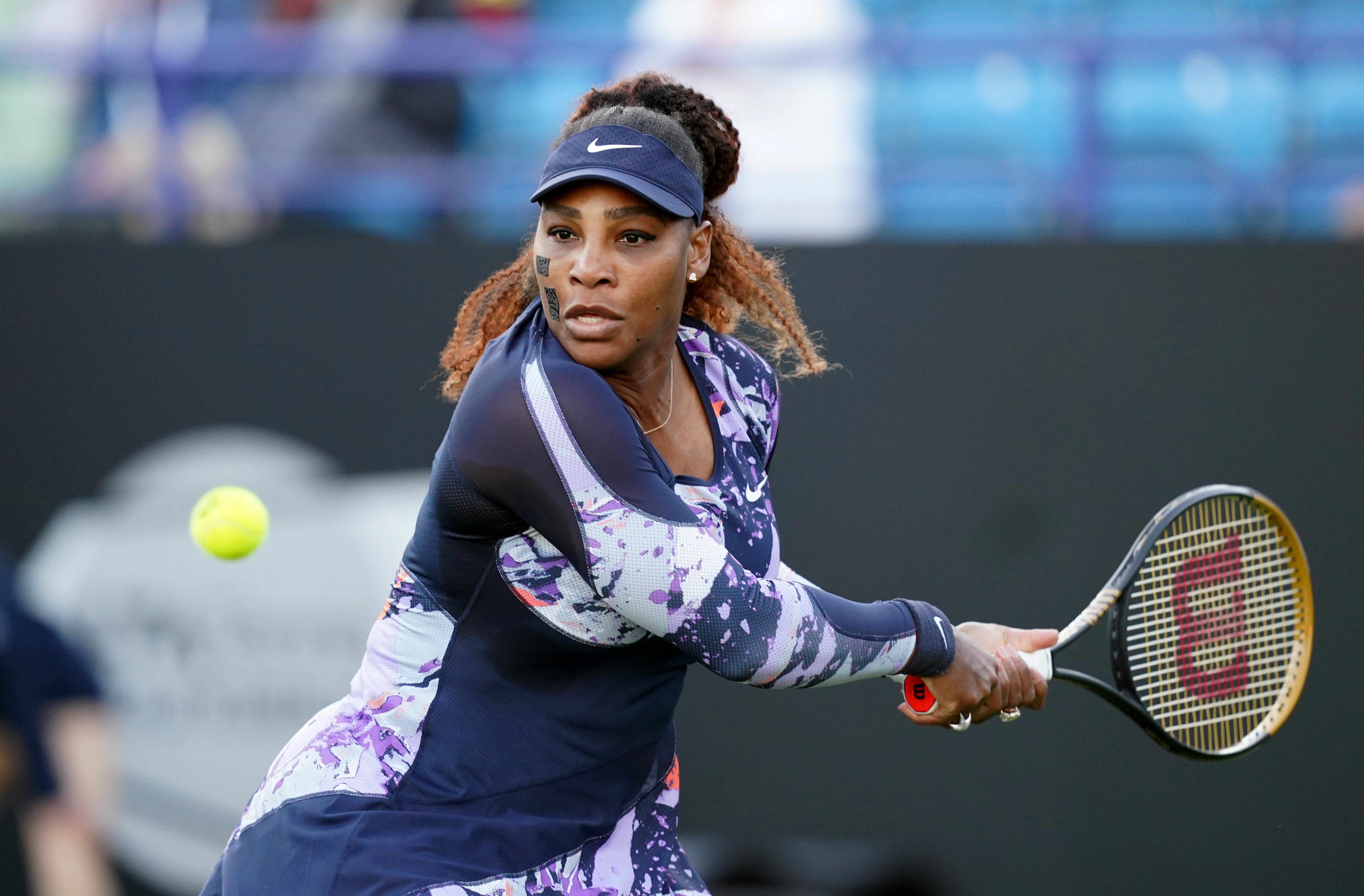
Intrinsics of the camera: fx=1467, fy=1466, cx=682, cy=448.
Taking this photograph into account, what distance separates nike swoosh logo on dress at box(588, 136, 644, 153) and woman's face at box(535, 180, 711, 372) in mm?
44

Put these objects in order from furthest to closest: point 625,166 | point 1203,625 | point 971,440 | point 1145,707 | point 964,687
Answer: point 971,440 < point 1203,625 < point 1145,707 < point 964,687 < point 625,166

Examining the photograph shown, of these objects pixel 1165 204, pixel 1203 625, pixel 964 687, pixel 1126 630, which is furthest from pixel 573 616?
pixel 1165 204

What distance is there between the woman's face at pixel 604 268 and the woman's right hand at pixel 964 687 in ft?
2.19

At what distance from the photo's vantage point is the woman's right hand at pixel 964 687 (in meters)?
2.19

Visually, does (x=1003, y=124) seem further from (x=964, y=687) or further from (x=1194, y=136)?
(x=964, y=687)

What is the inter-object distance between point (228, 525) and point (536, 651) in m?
0.93

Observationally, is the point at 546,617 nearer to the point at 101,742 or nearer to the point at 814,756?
the point at 814,756

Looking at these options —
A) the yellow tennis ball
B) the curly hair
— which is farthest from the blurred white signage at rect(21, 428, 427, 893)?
the curly hair

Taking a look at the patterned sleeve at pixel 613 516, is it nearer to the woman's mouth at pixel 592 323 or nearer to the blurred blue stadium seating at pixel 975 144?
the woman's mouth at pixel 592 323

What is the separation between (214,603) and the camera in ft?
14.7

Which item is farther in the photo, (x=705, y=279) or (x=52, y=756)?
(x=52, y=756)

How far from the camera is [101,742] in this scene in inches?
176

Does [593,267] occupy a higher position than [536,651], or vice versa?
[593,267]

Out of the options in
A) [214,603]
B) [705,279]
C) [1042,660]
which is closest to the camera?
[1042,660]
